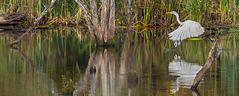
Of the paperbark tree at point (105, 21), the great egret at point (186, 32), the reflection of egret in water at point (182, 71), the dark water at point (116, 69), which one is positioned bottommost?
the reflection of egret in water at point (182, 71)

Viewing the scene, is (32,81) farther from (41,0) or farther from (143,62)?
(41,0)

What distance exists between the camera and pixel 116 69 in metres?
12.2

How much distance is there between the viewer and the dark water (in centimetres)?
951

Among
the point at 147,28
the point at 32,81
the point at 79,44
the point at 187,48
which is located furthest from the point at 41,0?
the point at 32,81

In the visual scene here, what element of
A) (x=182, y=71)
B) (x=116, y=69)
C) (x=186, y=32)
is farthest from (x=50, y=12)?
(x=182, y=71)

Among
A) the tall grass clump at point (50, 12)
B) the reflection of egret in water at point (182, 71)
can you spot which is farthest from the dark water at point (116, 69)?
the tall grass clump at point (50, 12)

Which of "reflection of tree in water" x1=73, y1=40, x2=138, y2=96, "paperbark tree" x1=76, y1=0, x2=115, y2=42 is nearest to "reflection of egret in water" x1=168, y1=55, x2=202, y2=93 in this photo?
"reflection of tree in water" x1=73, y1=40, x2=138, y2=96

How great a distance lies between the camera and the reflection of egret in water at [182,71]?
33.0 ft

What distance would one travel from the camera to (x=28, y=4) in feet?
87.1

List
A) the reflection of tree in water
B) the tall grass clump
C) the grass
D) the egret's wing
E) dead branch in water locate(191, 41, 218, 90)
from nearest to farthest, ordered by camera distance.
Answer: dead branch in water locate(191, 41, 218, 90)
the reflection of tree in water
the egret's wing
the grass
the tall grass clump

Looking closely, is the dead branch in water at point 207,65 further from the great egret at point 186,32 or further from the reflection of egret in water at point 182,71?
the great egret at point 186,32

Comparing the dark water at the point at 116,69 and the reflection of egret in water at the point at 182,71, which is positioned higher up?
the dark water at the point at 116,69

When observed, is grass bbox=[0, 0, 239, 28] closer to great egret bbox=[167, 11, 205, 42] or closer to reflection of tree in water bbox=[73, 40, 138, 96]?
great egret bbox=[167, 11, 205, 42]

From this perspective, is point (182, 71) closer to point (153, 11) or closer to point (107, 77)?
point (107, 77)
